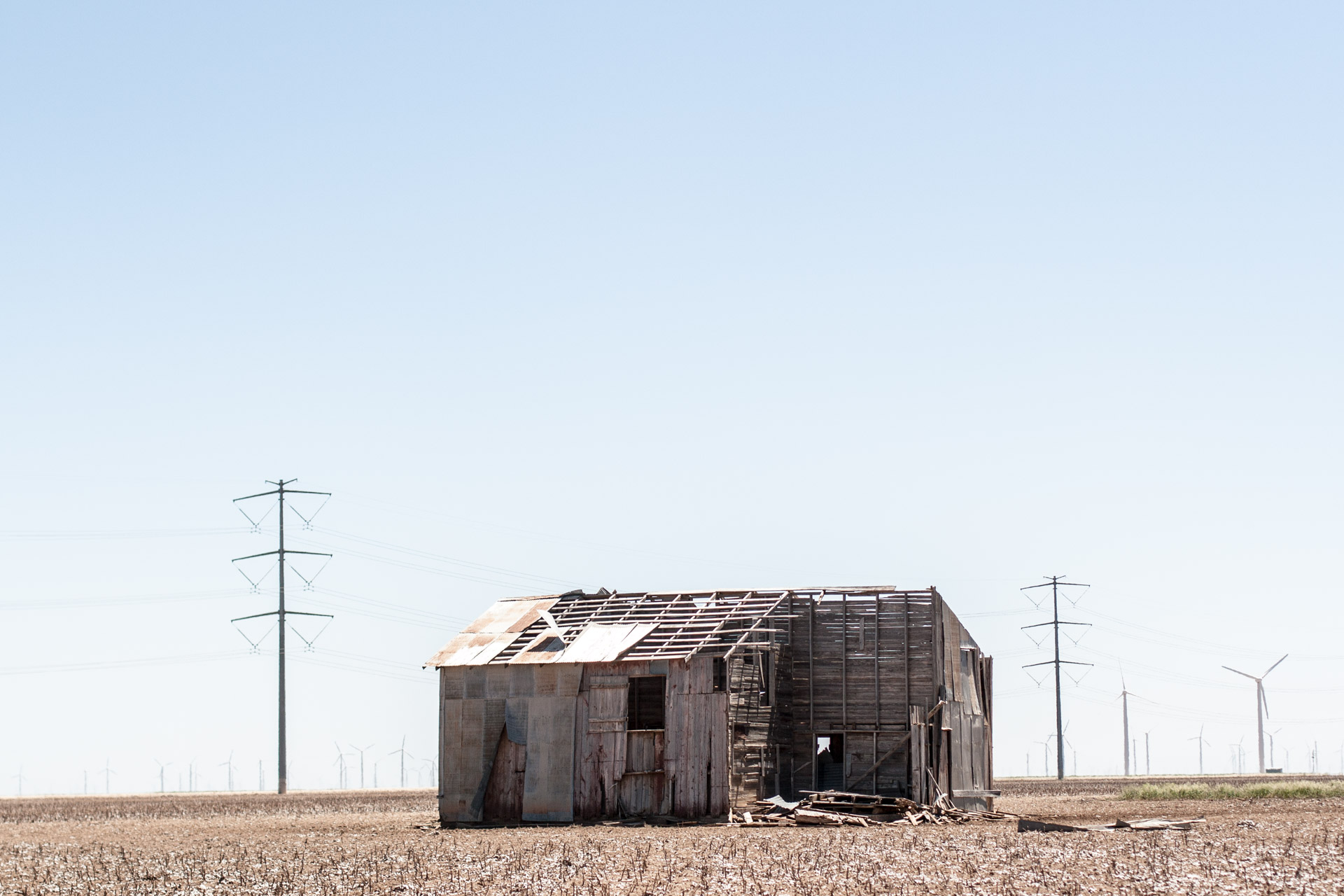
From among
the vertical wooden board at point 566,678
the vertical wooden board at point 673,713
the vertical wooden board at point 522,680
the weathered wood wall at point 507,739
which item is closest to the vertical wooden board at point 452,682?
the weathered wood wall at point 507,739

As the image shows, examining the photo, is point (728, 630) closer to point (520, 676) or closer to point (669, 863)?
point (520, 676)

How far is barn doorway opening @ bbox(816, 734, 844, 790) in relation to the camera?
47.1 metres

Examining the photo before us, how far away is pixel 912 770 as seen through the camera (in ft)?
147

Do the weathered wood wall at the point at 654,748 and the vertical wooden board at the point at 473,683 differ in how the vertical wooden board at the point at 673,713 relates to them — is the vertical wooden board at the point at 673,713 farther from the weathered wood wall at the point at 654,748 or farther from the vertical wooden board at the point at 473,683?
the vertical wooden board at the point at 473,683

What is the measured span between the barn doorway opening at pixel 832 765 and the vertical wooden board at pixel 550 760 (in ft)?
27.0

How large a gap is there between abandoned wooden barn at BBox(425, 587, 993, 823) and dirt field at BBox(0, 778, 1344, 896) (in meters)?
2.42

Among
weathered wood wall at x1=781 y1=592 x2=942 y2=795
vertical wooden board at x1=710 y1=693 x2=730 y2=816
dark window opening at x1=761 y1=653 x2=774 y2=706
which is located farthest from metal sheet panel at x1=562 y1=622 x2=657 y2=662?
weathered wood wall at x1=781 y1=592 x2=942 y2=795

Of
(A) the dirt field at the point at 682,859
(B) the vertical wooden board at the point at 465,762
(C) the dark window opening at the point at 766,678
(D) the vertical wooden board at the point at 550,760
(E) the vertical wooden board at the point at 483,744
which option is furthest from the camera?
(C) the dark window opening at the point at 766,678

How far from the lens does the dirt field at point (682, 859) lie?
2486 centimetres

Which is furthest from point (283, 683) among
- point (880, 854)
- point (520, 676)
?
point (880, 854)

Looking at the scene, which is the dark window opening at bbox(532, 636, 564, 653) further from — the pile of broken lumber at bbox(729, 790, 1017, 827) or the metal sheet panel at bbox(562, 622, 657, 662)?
the pile of broken lumber at bbox(729, 790, 1017, 827)

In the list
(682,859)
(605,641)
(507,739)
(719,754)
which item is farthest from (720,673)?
(682,859)

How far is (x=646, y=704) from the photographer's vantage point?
1823 inches

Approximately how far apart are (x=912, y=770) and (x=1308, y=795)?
18195 mm
